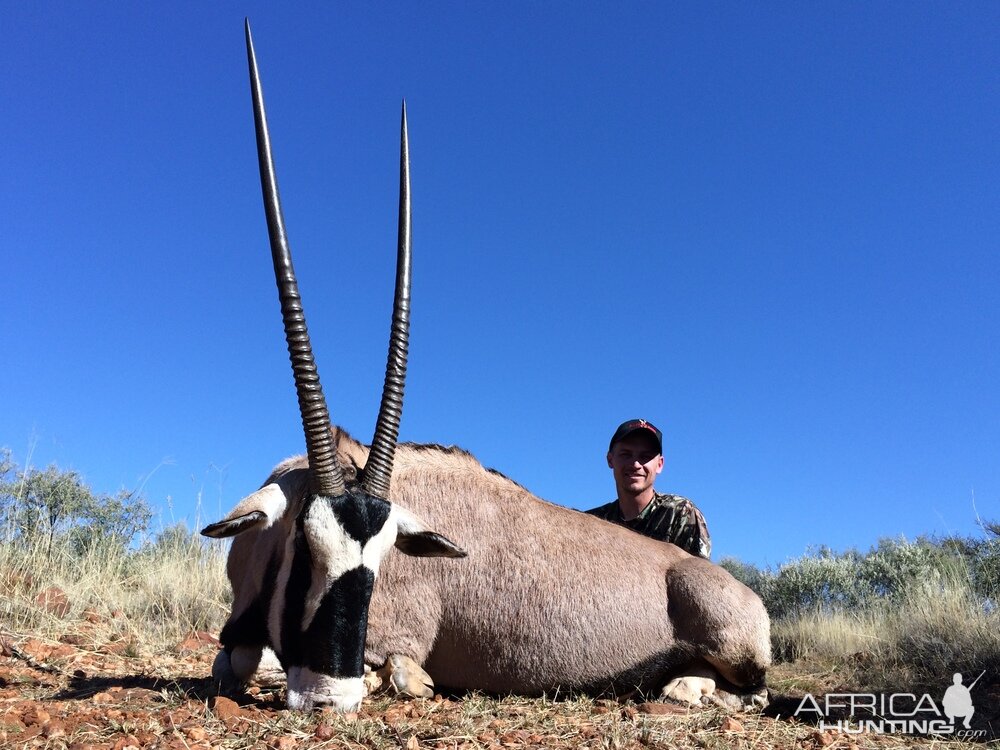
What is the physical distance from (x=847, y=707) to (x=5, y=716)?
5.05 m

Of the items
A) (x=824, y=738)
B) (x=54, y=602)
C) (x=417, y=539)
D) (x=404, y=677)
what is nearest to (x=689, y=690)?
(x=824, y=738)

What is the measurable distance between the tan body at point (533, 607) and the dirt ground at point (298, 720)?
0.23 metres

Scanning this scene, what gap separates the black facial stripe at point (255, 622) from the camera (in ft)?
13.1

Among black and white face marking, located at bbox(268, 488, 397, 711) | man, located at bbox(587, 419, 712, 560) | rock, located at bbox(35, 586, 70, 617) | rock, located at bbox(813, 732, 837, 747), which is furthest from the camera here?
man, located at bbox(587, 419, 712, 560)

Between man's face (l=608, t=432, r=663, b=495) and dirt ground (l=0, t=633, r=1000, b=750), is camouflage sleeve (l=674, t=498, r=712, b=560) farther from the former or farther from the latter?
dirt ground (l=0, t=633, r=1000, b=750)

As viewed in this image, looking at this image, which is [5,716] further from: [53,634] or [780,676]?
[780,676]

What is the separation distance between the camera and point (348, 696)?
3391 mm

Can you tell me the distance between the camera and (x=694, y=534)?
6.84m

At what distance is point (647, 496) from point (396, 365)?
3.68m

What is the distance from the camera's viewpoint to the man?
6926mm

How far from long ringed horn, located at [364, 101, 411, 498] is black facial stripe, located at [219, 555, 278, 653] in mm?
696

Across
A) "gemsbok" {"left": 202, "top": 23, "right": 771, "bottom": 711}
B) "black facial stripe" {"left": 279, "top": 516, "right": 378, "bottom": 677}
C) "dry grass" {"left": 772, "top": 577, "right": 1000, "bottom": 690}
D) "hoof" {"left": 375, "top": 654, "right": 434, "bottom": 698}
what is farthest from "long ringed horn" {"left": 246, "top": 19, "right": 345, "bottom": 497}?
"dry grass" {"left": 772, "top": 577, "right": 1000, "bottom": 690}

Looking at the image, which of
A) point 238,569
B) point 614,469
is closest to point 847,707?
point 614,469

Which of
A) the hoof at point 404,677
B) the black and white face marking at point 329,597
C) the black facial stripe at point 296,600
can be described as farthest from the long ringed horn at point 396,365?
the hoof at point 404,677
